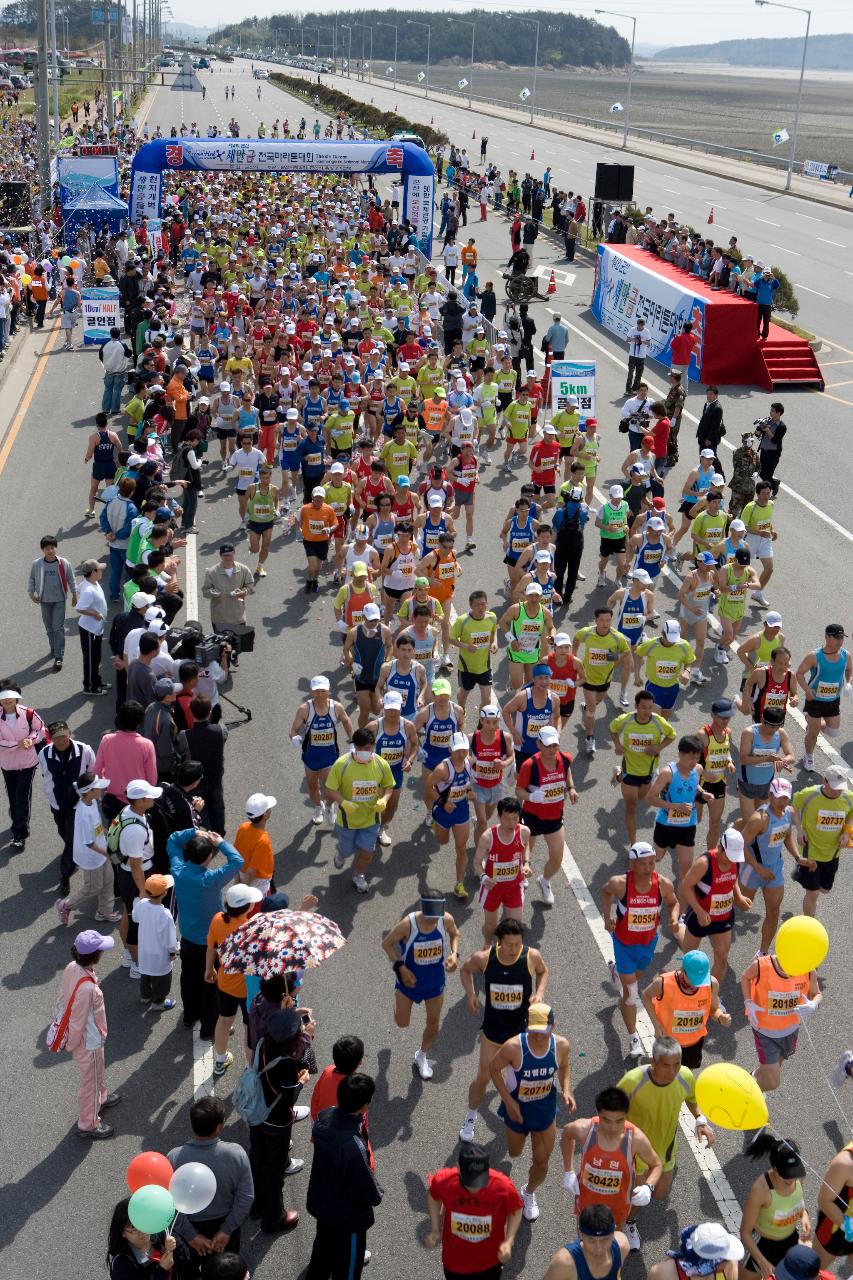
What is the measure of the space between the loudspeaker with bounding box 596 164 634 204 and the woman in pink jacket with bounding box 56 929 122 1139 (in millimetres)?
37259

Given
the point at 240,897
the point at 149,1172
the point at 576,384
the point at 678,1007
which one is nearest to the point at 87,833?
the point at 240,897

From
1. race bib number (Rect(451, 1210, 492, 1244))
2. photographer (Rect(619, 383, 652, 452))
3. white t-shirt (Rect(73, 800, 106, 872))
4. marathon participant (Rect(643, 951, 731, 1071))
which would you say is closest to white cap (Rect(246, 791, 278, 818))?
white t-shirt (Rect(73, 800, 106, 872))

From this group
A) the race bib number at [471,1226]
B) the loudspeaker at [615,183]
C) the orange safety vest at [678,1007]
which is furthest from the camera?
the loudspeaker at [615,183]

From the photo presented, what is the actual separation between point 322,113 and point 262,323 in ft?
272

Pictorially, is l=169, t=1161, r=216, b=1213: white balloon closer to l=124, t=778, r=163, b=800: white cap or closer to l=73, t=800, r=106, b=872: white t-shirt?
l=124, t=778, r=163, b=800: white cap

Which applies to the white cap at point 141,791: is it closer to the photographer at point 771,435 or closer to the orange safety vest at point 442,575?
the orange safety vest at point 442,575

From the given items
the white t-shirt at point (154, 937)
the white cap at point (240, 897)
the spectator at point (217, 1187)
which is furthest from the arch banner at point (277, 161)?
the spectator at point (217, 1187)

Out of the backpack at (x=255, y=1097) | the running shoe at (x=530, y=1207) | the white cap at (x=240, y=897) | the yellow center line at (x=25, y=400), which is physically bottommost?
the running shoe at (x=530, y=1207)

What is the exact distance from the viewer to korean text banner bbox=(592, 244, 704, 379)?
28141mm

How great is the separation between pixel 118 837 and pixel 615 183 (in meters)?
36.3

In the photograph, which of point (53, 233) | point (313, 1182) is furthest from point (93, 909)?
point (53, 233)

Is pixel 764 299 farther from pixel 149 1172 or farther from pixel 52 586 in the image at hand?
pixel 149 1172

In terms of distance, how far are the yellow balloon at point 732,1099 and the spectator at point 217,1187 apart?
2326 millimetres

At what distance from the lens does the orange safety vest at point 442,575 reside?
14.2 meters
